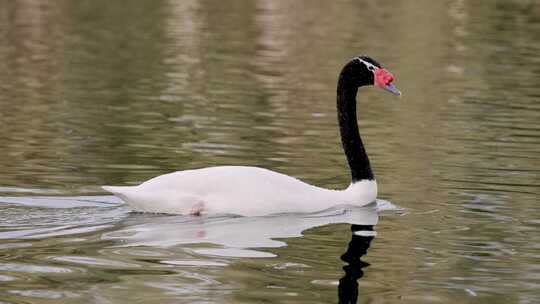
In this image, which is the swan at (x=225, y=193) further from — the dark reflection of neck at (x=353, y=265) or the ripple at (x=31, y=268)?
the ripple at (x=31, y=268)

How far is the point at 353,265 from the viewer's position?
11.1 metres

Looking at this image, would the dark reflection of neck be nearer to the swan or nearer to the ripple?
the swan

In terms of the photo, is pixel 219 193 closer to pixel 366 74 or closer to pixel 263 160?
pixel 366 74

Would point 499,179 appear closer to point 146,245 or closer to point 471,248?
point 471,248

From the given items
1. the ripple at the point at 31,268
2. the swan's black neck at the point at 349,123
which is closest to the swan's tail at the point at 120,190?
the ripple at the point at 31,268

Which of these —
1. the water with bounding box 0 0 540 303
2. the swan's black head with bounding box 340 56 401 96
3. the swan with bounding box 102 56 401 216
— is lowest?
the water with bounding box 0 0 540 303

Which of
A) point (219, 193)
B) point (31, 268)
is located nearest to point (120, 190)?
point (219, 193)

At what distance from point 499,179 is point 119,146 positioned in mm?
5114

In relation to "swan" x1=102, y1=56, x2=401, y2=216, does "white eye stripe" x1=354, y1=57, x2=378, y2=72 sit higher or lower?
higher

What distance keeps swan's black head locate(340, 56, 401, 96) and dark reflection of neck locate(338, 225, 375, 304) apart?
204cm

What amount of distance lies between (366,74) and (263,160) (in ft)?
9.15

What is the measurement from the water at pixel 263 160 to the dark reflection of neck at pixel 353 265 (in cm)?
3

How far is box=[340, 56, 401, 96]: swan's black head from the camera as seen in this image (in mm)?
14469

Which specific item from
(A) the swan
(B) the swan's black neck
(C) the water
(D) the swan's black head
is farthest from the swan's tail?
(D) the swan's black head
